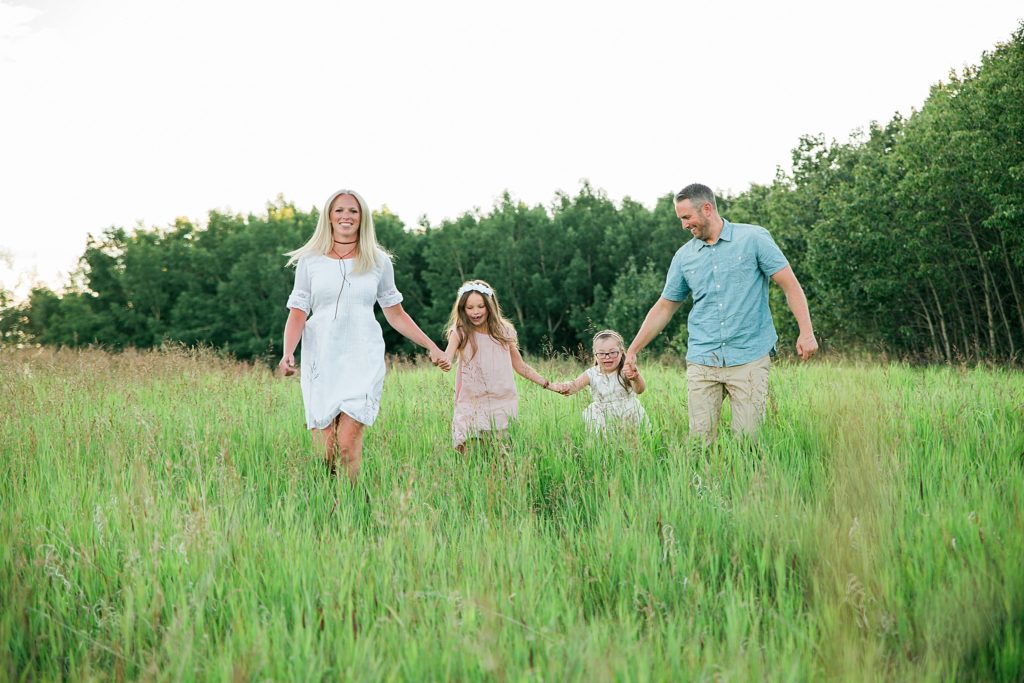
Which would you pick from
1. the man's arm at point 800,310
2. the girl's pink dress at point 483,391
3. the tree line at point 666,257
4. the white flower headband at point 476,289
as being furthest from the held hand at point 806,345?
the tree line at point 666,257

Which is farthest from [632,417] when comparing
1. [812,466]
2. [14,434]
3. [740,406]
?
[14,434]

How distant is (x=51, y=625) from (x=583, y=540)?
84.7 inches

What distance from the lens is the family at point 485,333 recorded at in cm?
469

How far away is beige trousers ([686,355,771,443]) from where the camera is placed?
4.95m

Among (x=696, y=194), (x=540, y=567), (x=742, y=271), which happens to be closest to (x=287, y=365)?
(x=540, y=567)

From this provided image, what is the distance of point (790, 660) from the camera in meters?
2.27

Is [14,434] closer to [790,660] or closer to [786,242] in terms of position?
[790,660]

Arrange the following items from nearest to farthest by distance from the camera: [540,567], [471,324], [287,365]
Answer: [540,567]
[287,365]
[471,324]

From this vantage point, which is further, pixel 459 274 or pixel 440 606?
pixel 459 274

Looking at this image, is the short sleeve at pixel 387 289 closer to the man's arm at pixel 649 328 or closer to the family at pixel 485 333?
the family at pixel 485 333

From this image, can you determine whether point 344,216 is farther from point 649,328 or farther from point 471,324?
point 649,328

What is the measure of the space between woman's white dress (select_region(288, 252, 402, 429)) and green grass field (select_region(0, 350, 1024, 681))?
0.45 m

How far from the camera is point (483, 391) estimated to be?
5.32 meters

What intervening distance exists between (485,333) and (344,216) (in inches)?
55.6
